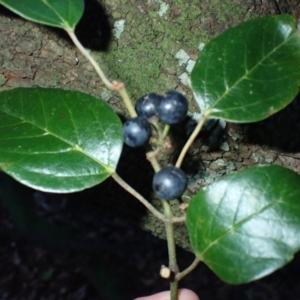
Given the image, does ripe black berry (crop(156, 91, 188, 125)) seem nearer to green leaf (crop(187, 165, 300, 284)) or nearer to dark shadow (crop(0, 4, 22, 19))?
green leaf (crop(187, 165, 300, 284))

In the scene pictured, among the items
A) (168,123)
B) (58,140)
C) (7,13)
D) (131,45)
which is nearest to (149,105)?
(168,123)

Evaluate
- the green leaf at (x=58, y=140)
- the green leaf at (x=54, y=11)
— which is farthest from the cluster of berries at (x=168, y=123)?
the green leaf at (x=54, y=11)

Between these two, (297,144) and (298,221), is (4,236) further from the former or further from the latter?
(298,221)

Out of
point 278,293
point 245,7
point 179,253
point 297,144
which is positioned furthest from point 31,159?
point 278,293

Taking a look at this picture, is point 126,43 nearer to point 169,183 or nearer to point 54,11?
point 54,11

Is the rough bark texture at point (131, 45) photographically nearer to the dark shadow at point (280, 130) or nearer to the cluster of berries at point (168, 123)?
the dark shadow at point (280, 130)

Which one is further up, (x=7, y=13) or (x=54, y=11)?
(x=54, y=11)
